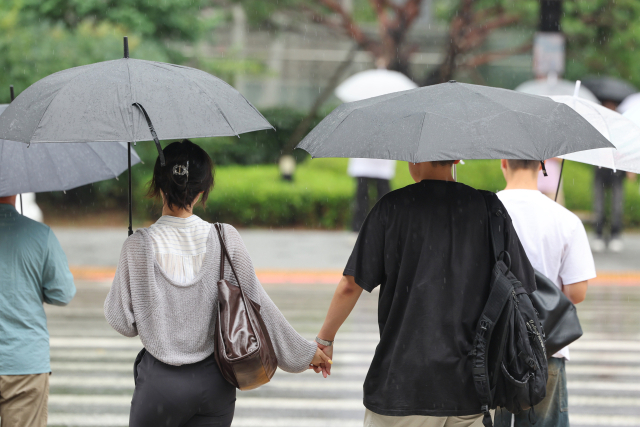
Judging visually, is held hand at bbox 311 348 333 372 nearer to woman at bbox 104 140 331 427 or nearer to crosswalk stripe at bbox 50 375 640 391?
woman at bbox 104 140 331 427

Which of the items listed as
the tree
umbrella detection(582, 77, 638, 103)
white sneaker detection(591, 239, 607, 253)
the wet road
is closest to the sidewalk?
white sneaker detection(591, 239, 607, 253)

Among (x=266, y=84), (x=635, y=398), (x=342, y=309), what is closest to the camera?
(x=342, y=309)

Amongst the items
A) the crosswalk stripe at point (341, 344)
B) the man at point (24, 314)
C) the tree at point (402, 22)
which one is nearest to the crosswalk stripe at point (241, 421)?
the crosswalk stripe at point (341, 344)

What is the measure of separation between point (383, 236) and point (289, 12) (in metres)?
17.1

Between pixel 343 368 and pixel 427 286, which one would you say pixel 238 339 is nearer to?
pixel 427 286

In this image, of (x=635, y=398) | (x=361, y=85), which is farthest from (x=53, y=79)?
(x=361, y=85)

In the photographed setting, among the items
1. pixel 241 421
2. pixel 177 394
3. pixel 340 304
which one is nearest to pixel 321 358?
pixel 340 304

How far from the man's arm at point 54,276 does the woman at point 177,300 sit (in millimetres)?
751

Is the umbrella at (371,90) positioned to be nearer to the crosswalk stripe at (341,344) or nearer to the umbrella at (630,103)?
Result: the umbrella at (630,103)

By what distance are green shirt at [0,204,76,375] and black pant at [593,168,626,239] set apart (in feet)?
36.7

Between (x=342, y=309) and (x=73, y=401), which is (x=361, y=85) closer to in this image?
(x=73, y=401)

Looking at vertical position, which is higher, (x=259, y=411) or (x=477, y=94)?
(x=477, y=94)

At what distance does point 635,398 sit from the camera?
632 centimetres

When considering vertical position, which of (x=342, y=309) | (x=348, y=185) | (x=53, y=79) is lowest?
(x=348, y=185)
